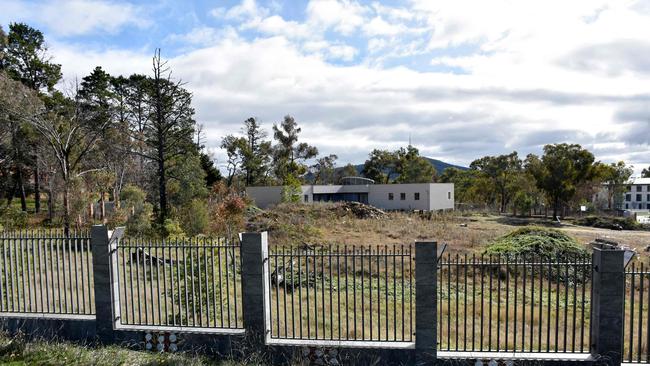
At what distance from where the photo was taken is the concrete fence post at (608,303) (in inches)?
254

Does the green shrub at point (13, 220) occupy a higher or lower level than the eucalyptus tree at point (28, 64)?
lower

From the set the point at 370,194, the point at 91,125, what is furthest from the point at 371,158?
the point at 91,125

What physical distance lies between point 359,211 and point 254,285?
31.8m

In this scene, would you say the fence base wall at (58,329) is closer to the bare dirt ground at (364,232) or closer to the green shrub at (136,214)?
the green shrub at (136,214)

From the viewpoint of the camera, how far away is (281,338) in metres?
7.54

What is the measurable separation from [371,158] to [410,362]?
204 ft

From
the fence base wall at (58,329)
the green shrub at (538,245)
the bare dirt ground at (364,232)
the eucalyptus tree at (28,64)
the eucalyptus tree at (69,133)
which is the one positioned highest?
the eucalyptus tree at (28,64)

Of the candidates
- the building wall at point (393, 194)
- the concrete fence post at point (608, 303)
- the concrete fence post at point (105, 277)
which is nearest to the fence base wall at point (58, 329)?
the concrete fence post at point (105, 277)

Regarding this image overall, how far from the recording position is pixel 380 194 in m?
50.2

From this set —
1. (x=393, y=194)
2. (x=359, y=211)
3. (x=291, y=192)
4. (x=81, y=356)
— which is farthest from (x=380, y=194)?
(x=81, y=356)

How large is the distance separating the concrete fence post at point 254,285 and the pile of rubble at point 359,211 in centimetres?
3074

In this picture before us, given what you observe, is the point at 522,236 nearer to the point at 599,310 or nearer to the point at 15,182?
the point at 599,310

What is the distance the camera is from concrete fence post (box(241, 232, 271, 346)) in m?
7.25

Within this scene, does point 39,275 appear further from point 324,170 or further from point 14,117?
point 324,170
